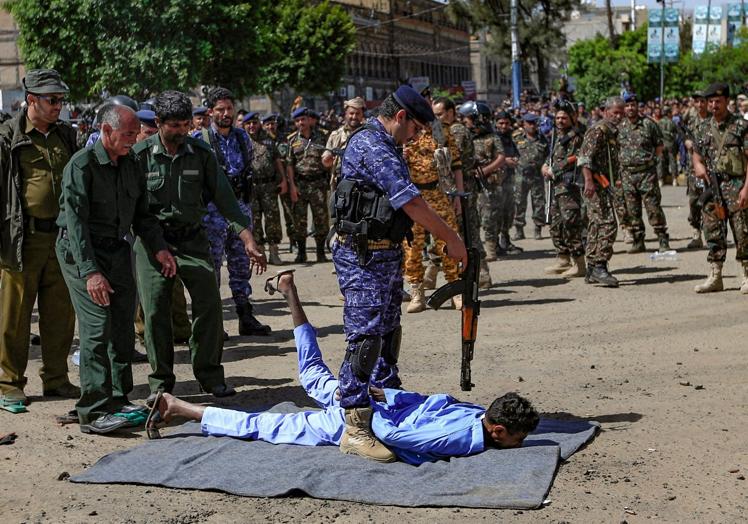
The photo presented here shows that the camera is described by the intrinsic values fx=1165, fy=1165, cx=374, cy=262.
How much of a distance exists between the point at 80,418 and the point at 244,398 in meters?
1.31

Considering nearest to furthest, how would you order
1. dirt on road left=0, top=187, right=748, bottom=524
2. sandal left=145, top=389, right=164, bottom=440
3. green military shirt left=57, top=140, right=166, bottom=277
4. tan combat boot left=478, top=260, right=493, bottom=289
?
dirt on road left=0, top=187, right=748, bottom=524 → sandal left=145, top=389, right=164, bottom=440 → green military shirt left=57, top=140, right=166, bottom=277 → tan combat boot left=478, top=260, right=493, bottom=289

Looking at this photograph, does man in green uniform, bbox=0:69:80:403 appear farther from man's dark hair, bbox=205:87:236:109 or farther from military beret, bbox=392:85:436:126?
military beret, bbox=392:85:436:126

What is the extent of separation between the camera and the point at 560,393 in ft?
26.6

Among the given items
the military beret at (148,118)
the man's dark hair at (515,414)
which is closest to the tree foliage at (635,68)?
the military beret at (148,118)

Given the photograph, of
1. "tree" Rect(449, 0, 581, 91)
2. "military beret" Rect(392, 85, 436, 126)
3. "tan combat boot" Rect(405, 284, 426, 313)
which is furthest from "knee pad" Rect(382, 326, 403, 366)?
"tree" Rect(449, 0, 581, 91)

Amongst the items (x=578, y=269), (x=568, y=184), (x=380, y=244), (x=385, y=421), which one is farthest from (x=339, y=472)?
(x=578, y=269)

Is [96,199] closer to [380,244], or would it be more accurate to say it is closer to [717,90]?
[380,244]

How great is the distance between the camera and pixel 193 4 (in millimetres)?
29641

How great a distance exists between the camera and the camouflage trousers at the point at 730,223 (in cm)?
1178

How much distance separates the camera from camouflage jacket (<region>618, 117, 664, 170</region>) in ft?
51.7

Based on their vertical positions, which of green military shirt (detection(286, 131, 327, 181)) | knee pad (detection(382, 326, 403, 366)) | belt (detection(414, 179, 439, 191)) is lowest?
knee pad (detection(382, 326, 403, 366))

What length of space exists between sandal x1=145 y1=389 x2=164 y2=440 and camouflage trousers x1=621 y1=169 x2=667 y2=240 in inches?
400

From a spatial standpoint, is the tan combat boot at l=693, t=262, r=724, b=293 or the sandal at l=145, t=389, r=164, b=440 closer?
the sandal at l=145, t=389, r=164, b=440

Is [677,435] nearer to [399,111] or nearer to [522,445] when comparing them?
[522,445]
